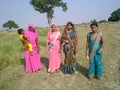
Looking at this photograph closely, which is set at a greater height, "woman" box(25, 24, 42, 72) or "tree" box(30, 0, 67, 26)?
"tree" box(30, 0, 67, 26)

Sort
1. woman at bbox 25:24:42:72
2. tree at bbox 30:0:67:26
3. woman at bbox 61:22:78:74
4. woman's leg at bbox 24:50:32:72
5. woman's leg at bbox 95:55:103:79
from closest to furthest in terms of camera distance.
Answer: woman's leg at bbox 95:55:103:79 < woman at bbox 61:22:78:74 < woman at bbox 25:24:42:72 < woman's leg at bbox 24:50:32:72 < tree at bbox 30:0:67:26

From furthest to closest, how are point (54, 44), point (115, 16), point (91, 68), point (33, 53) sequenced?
point (115, 16) < point (33, 53) < point (54, 44) < point (91, 68)

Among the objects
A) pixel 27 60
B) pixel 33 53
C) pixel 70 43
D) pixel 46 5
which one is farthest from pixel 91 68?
pixel 46 5

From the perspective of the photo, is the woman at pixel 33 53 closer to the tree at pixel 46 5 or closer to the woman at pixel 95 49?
the woman at pixel 95 49

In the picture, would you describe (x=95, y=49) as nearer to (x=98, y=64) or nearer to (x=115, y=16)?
(x=98, y=64)

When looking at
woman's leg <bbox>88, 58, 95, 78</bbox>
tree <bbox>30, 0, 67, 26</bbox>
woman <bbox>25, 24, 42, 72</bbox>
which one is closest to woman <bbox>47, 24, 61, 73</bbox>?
woman <bbox>25, 24, 42, 72</bbox>

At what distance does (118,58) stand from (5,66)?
4.96 meters

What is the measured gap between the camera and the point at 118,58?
873 centimetres

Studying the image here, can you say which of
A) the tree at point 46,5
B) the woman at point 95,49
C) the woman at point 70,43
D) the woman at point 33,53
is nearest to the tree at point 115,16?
the tree at point 46,5

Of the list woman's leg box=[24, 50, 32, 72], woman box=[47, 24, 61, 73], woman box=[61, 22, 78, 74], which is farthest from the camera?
woman's leg box=[24, 50, 32, 72]

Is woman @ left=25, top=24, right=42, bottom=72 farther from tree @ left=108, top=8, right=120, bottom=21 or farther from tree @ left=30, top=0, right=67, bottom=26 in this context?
tree @ left=108, top=8, right=120, bottom=21

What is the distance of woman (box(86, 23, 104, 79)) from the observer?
232 inches

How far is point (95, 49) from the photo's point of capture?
19.5 feet

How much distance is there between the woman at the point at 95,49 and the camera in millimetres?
5881
